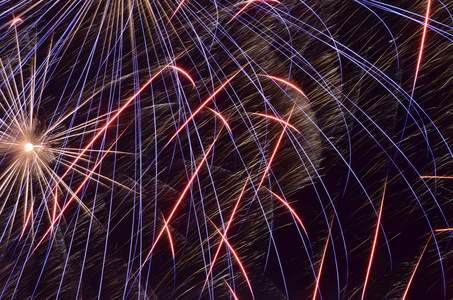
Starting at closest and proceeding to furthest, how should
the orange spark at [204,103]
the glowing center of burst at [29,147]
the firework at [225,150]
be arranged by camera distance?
the firework at [225,150]
the orange spark at [204,103]
the glowing center of burst at [29,147]

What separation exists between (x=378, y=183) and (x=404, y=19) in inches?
24.2

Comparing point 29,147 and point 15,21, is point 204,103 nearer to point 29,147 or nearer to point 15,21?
point 29,147

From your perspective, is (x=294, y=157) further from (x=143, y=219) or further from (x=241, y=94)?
(x=143, y=219)

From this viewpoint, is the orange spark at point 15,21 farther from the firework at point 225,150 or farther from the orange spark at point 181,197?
the orange spark at point 181,197

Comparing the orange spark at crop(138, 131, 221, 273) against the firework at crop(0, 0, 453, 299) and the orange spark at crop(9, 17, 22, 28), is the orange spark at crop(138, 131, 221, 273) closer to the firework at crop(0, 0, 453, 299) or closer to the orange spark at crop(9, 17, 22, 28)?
the firework at crop(0, 0, 453, 299)

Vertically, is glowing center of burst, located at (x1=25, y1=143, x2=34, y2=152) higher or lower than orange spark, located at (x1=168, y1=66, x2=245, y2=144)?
higher

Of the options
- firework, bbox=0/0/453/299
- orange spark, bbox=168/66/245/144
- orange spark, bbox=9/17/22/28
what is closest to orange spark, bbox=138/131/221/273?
firework, bbox=0/0/453/299

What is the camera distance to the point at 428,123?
5.90ft

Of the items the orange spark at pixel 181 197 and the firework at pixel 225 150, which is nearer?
the firework at pixel 225 150

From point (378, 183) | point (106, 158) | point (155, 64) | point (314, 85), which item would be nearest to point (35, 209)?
point (106, 158)

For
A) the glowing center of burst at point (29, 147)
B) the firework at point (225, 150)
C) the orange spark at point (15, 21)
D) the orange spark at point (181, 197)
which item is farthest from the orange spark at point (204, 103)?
the orange spark at point (15, 21)

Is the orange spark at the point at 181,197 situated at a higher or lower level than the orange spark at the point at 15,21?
lower

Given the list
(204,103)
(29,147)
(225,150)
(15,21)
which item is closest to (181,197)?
(225,150)

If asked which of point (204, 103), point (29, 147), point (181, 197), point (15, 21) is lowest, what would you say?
point (181, 197)
